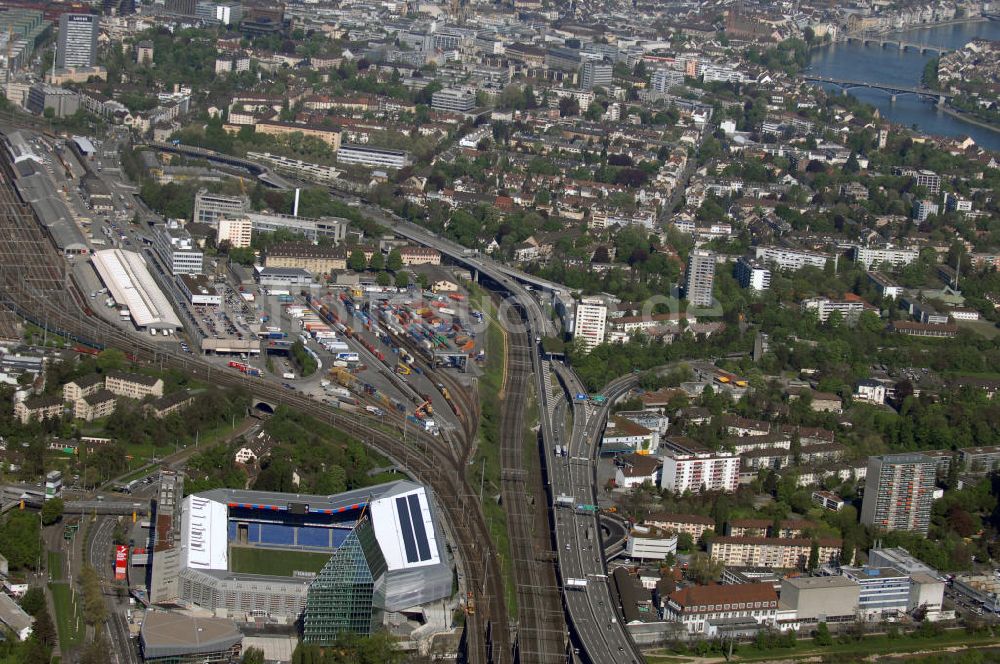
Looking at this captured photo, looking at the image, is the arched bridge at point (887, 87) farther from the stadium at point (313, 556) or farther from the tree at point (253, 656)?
the tree at point (253, 656)

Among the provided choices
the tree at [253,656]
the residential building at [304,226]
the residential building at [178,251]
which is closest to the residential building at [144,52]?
the residential building at [304,226]

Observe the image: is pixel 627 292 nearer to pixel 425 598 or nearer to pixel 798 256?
pixel 798 256

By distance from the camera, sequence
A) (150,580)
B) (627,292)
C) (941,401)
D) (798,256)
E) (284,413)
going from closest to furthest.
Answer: (150,580) < (284,413) < (941,401) < (627,292) < (798,256)

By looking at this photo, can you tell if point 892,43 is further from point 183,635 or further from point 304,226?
point 183,635

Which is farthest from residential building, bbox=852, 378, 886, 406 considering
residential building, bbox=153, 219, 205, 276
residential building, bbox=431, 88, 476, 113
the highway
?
residential building, bbox=431, 88, 476, 113

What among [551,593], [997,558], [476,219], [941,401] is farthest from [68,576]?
[476,219]

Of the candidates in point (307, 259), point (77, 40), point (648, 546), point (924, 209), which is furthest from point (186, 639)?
point (77, 40)
